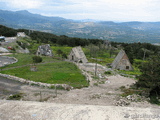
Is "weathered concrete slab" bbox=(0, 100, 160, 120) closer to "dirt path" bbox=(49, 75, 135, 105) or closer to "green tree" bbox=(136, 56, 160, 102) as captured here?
"dirt path" bbox=(49, 75, 135, 105)

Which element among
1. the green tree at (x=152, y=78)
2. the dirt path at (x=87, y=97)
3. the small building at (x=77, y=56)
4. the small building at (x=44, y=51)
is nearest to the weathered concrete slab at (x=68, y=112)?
the dirt path at (x=87, y=97)

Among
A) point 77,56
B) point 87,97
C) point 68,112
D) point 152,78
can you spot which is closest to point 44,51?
point 77,56

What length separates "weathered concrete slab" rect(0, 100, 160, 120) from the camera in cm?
1247

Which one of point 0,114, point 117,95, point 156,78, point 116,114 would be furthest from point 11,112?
point 156,78

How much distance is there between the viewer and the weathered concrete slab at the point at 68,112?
12.5 meters

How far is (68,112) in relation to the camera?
518 inches

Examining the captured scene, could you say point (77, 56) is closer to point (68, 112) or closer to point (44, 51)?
point (44, 51)

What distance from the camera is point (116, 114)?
13.0 meters

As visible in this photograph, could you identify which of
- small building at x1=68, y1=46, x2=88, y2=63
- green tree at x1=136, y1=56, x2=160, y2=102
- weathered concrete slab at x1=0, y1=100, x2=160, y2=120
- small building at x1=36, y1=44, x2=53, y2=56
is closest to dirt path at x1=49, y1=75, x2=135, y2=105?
weathered concrete slab at x1=0, y1=100, x2=160, y2=120

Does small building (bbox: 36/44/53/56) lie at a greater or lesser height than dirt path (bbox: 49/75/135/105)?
greater

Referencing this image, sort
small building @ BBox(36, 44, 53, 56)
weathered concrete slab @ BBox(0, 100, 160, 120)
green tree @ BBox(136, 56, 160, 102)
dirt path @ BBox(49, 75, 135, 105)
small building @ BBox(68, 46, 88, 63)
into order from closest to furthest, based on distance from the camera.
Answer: weathered concrete slab @ BBox(0, 100, 160, 120) < dirt path @ BBox(49, 75, 135, 105) < green tree @ BBox(136, 56, 160, 102) < small building @ BBox(68, 46, 88, 63) < small building @ BBox(36, 44, 53, 56)

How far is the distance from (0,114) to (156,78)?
1878cm

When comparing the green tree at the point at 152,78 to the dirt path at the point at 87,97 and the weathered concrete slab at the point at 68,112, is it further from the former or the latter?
the weathered concrete slab at the point at 68,112

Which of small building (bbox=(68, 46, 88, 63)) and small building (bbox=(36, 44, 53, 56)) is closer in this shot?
small building (bbox=(68, 46, 88, 63))
